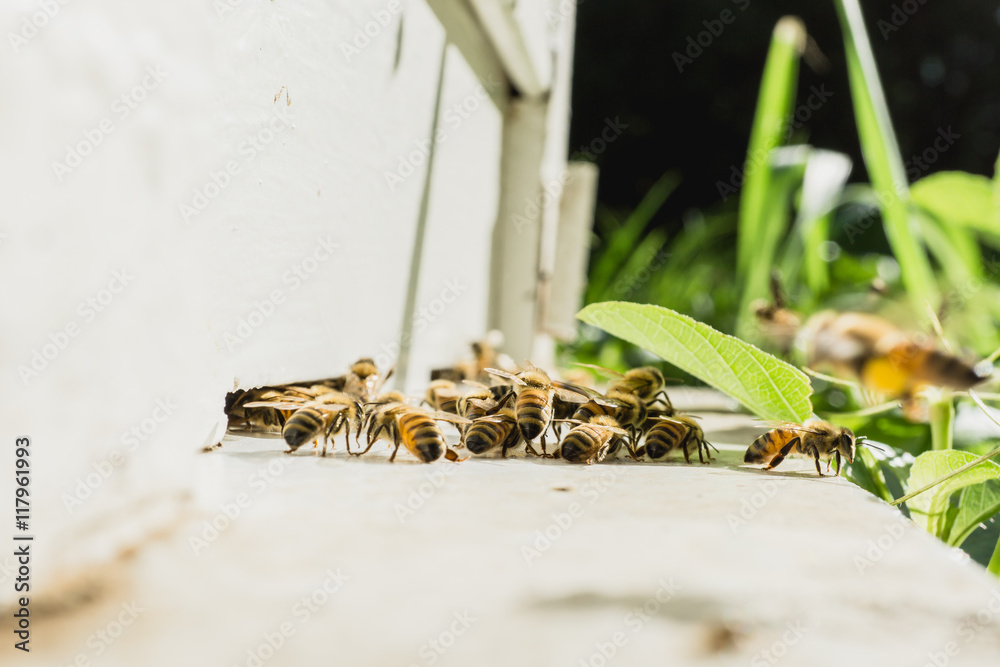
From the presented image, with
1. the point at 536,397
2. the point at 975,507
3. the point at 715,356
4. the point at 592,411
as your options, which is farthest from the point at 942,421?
the point at 536,397

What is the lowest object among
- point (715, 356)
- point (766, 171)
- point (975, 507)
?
point (975, 507)

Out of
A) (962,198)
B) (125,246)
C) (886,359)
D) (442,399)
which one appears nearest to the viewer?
(125,246)

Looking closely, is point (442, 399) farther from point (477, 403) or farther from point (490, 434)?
point (490, 434)

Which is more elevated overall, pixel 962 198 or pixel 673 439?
pixel 962 198

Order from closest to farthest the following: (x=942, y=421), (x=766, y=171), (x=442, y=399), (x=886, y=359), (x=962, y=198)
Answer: (x=886, y=359), (x=942, y=421), (x=442, y=399), (x=962, y=198), (x=766, y=171)

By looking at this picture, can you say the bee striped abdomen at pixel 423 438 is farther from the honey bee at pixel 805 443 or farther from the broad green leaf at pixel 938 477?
the broad green leaf at pixel 938 477
